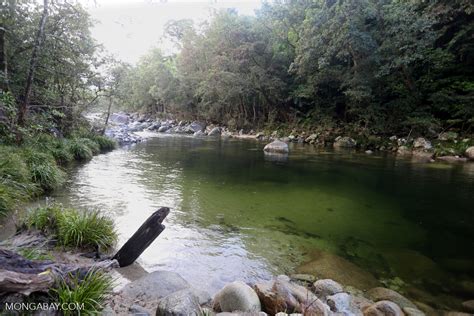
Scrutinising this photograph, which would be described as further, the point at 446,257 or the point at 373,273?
the point at 446,257

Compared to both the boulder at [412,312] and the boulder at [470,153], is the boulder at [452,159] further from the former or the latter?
the boulder at [412,312]

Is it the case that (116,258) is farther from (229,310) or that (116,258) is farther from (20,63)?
(20,63)

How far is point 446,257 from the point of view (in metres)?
5.53

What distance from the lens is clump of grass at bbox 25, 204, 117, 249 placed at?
4.50 meters

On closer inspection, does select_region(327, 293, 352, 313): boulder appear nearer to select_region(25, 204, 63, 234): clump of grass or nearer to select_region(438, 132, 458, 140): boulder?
select_region(25, 204, 63, 234): clump of grass

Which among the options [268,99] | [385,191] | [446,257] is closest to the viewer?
[446,257]

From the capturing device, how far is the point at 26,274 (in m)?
2.55

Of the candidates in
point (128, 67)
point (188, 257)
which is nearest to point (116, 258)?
point (188, 257)

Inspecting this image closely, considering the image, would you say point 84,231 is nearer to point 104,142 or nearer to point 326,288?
point 326,288

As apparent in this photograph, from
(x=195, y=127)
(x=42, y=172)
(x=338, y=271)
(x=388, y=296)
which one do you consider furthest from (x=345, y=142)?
(x=195, y=127)

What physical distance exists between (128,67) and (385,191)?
1559cm

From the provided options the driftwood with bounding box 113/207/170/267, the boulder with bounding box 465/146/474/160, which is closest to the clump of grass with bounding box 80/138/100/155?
the driftwood with bounding box 113/207/170/267

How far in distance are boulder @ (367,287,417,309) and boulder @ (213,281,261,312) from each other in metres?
1.84

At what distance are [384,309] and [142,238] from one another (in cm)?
334
